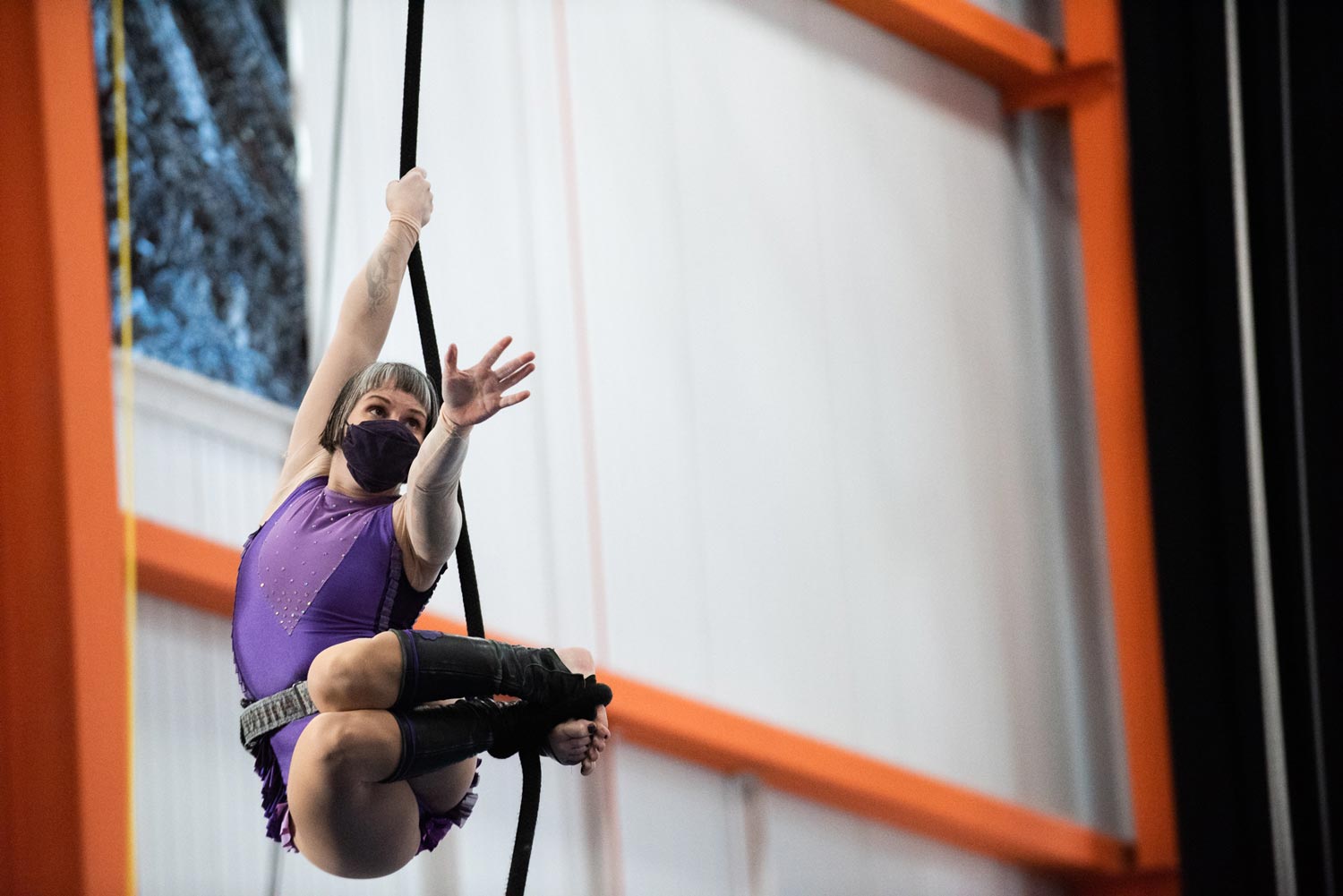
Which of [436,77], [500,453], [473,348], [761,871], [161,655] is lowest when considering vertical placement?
[761,871]

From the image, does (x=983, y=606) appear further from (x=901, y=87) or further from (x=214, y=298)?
(x=214, y=298)

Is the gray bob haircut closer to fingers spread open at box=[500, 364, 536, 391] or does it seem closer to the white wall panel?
fingers spread open at box=[500, 364, 536, 391]

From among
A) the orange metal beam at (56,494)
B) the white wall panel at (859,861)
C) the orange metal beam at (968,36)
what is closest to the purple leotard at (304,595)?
the orange metal beam at (56,494)

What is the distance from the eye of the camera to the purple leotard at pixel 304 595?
1741 millimetres

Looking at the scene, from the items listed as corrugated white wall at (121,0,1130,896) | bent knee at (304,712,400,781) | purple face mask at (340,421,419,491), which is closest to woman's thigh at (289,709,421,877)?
bent knee at (304,712,400,781)

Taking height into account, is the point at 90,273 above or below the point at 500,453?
above

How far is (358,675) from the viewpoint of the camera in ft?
5.34

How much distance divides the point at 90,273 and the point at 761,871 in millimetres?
2497

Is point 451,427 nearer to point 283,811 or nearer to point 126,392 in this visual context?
point 283,811

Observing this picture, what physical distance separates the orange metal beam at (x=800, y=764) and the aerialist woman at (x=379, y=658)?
1.74 metres

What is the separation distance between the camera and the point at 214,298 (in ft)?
12.7

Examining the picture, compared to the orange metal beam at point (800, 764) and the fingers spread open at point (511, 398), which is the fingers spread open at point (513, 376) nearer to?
the fingers spread open at point (511, 398)

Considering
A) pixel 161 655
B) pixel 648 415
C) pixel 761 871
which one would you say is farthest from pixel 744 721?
pixel 161 655

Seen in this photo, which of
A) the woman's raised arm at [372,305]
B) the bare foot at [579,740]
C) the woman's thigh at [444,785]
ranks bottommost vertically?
the woman's thigh at [444,785]
